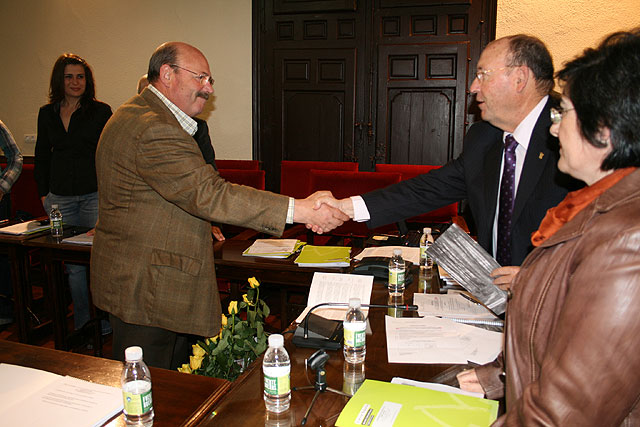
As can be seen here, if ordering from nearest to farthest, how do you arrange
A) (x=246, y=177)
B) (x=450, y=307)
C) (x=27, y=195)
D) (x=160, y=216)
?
(x=450, y=307) < (x=160, y=216) < (x=246, y=177) < (x=27, y=195)

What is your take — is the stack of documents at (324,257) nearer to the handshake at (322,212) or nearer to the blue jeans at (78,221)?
the handshake at (322,212)

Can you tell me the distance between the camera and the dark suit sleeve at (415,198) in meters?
2.44

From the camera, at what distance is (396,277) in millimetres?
1844

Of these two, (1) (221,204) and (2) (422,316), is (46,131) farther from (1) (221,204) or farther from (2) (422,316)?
(2) (422,316)

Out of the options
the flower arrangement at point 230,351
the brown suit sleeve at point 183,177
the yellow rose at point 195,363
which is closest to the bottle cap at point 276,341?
the flower arrangement at point 230,351

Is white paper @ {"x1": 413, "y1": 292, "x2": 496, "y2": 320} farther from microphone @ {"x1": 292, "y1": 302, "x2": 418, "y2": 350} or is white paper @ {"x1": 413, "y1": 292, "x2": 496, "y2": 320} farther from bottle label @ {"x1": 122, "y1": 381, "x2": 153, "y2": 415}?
bottle label @ {"x1": 122, "y1": 381, "x2": 153, "y2": 415}

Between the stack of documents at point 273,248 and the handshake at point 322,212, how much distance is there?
0.94 feet

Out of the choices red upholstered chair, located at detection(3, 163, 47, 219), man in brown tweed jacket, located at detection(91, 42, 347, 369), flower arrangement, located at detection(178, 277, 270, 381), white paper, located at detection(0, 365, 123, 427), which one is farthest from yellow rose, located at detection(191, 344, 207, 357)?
red upholstered chair, located at detection(3, 163, 47, 219)

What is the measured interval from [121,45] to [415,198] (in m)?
4.94

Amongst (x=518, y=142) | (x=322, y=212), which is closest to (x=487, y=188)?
(x=518, y=142)

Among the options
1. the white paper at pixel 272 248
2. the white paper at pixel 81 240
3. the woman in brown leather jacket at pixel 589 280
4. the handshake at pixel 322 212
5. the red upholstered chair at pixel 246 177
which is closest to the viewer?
the woman in brown leather jacket at pixel 589 280

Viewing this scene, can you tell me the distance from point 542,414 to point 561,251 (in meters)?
0.28

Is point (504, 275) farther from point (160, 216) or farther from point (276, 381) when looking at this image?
point (160, 216)

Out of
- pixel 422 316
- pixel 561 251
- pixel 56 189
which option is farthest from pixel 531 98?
pixel 56 189
